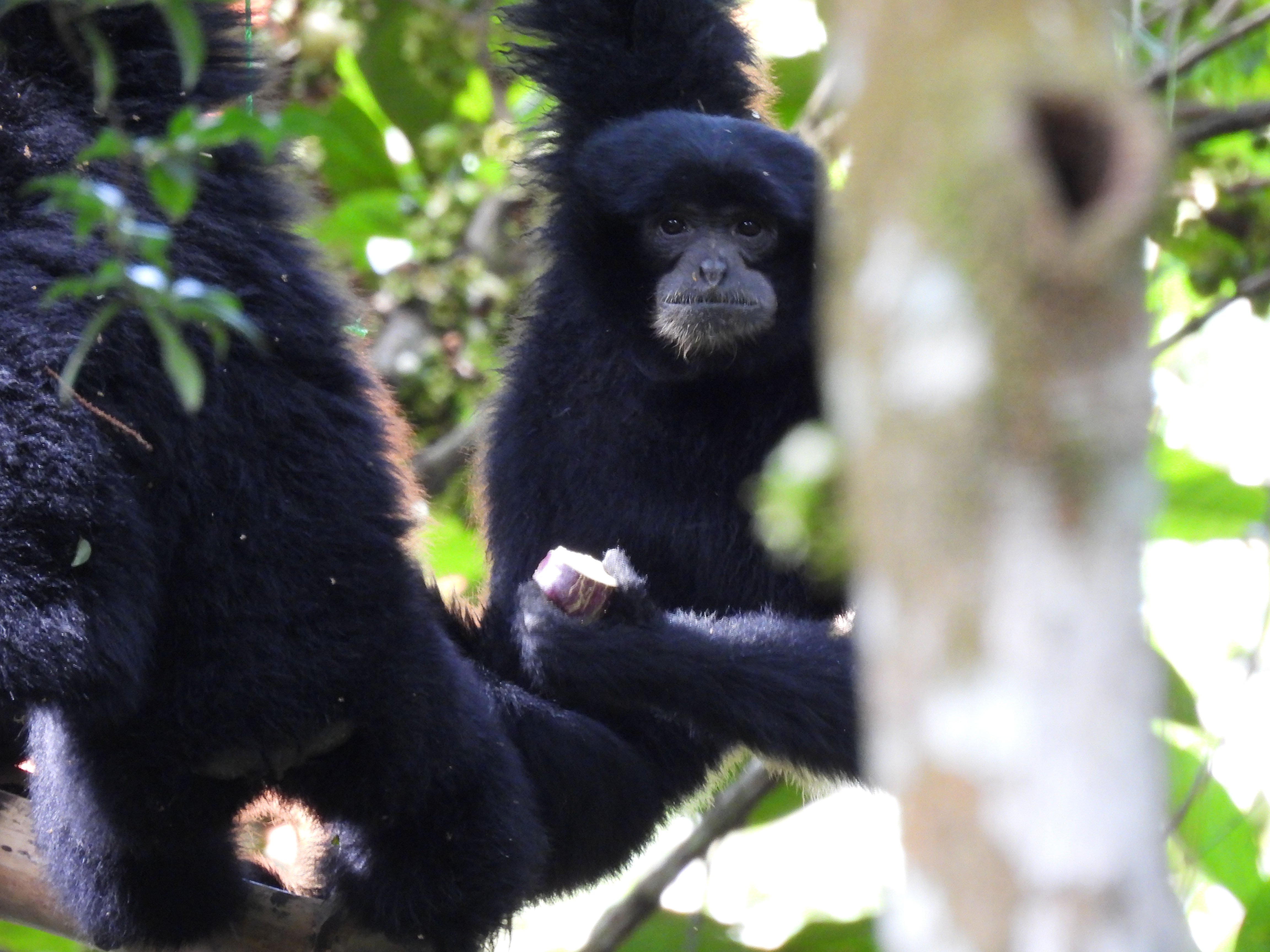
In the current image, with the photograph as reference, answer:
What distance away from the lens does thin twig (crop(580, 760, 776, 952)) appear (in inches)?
185

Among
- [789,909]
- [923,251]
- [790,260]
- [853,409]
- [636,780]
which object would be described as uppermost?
[923,251]

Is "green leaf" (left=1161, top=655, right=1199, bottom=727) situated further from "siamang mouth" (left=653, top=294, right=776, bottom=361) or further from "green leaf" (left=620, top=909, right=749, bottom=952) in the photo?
"siamang mouth" (left=653, top=294, right=776, bottom=361)

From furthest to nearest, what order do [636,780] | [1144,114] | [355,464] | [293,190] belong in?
1. [636,780]
2. [293,190]
3. [355,464]
4. [1144,114]

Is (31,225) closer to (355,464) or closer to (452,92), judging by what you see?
(355,464)

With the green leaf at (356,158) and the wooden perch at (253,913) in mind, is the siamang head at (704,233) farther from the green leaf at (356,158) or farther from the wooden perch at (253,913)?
the wooden perch at (253,913)

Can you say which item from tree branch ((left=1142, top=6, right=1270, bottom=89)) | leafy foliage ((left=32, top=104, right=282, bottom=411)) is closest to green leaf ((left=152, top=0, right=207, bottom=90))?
leafy foliage ((left=32, top=104, right=282, bottom=411))

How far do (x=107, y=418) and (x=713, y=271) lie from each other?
1.91 metres

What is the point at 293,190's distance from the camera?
3.13m

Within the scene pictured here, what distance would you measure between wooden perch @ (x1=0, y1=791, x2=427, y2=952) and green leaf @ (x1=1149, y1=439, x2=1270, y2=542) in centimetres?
259

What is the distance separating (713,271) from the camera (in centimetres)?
404

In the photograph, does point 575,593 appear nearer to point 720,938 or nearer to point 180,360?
point 720,938

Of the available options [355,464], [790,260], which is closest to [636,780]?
[355,464]

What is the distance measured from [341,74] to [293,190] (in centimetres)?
317

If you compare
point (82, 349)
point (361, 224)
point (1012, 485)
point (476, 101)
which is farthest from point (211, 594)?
point (476, 101)
